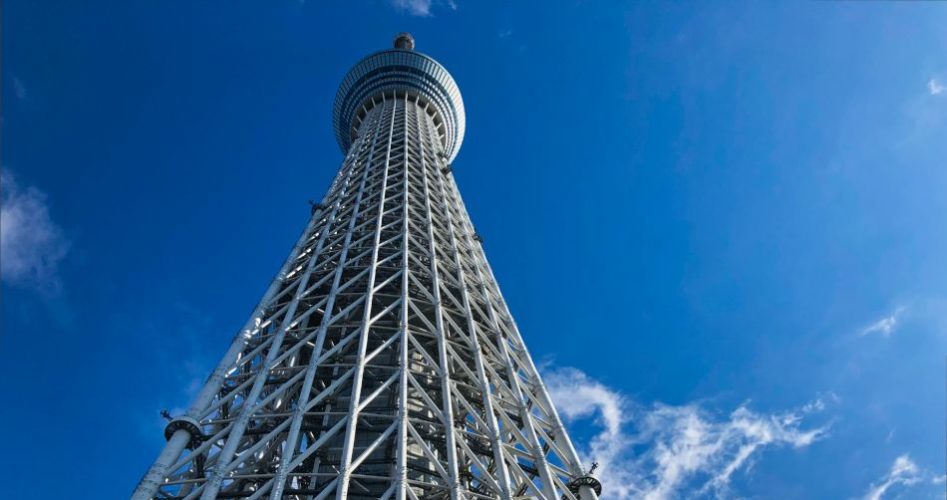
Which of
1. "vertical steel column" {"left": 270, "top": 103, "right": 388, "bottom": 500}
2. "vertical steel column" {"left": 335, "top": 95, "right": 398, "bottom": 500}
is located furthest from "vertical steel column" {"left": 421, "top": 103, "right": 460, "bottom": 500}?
"vertical steel column" {"left": 270, "top": 103, "right": 388, "bottom": 500}

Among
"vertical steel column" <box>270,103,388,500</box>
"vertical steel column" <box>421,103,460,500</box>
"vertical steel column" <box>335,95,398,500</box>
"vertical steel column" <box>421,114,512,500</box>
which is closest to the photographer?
"vertical steel column" <box>335,95,398,500</box>

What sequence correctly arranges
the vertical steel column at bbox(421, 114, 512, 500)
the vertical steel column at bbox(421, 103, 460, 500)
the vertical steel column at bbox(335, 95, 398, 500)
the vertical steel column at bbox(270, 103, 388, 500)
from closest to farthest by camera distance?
the vertical steel column at bbox(335, 95, 398, 500) < the vertical steel column at bbox(270, 103, 388, 500) < the vertical steel column at bbox(421, 103, 460, 500) < the vertical steel column at bbox(421, 114, 512, 500)

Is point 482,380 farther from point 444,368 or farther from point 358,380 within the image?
point 358,380

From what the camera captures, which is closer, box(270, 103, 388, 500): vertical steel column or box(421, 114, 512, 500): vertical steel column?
box(270, 103, 388, 500): vertical steel column

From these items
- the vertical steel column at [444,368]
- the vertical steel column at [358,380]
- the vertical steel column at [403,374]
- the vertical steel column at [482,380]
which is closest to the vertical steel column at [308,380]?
the vertical steel column at [358,380]

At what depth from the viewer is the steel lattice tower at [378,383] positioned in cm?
1762

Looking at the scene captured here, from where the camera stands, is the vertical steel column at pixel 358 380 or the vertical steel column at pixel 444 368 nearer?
the vertical steel column at pixel 358 380

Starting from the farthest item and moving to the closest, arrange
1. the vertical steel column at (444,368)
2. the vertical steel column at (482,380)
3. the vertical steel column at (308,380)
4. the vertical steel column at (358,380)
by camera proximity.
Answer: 1. the vertical steel column at (482,380)
2. the vertical steel column at (444,368)
3. the vertical steel column at (308,380)
4. the vertical steel column at (358,380)

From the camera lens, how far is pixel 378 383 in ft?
78.0

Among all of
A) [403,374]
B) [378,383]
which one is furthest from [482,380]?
[378,383]

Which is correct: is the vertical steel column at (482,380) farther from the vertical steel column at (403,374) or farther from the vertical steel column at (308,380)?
the vertical steel column at (308,380)

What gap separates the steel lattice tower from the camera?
17.6 metres

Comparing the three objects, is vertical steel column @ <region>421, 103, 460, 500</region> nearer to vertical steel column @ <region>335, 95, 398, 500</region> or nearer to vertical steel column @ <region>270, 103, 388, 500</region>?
vertical steel column @ <region>335, 95, 398, 500</region>

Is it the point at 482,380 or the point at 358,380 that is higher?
the point at 482,380
